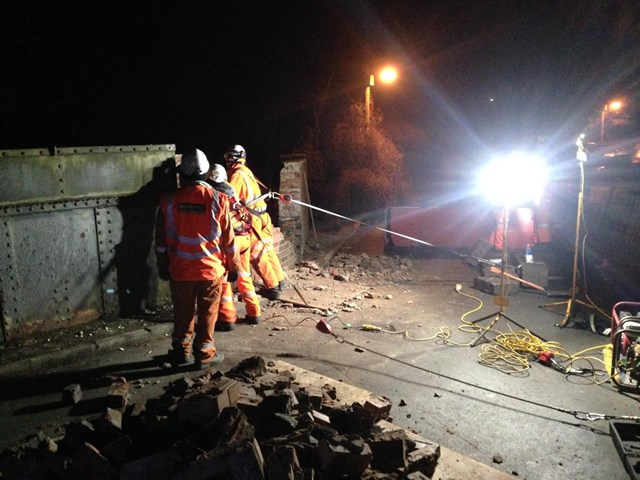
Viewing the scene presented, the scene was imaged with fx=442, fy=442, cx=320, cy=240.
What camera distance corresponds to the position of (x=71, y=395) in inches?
159

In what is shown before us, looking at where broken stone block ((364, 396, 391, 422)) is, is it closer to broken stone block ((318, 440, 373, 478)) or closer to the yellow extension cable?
broken stone block ((318, 440, 373, 478))

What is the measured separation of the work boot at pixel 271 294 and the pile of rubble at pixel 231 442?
323 cm

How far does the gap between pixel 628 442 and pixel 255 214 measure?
16.1 ft

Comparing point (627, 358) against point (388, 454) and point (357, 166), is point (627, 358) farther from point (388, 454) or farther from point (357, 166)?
point (357, 166)

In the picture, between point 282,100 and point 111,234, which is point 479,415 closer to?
point 111,234

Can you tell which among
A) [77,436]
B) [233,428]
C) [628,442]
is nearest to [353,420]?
[233,428]

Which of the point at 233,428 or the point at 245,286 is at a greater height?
the point at 245,286

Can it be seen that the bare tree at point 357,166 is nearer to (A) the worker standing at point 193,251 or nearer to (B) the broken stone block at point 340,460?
(A) the worker standing at point 193,251

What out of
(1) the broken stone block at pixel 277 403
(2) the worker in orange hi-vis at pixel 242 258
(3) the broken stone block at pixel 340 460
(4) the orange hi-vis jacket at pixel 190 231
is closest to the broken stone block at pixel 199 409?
(1) the broken stone block at pixel 277 403

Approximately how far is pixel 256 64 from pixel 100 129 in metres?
6.43

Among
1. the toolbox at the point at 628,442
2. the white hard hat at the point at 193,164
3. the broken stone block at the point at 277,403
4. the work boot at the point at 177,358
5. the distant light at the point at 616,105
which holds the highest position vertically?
the distant light at the point at 616,105

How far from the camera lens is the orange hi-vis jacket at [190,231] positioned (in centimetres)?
456

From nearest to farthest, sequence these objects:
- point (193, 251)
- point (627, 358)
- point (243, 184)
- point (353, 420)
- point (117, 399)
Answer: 1. point (353, 420)
2. point (117, 399)
3. point (627, 358)
4. point (193, 251)
5. point (243, 184)

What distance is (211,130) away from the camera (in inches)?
677
